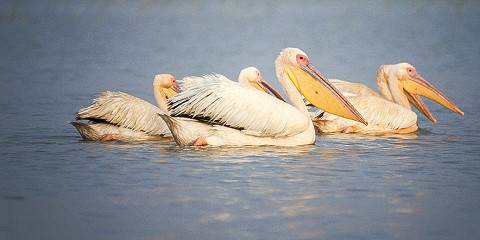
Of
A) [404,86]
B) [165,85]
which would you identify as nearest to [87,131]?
[165,85]

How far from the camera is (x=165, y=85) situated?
9.70m

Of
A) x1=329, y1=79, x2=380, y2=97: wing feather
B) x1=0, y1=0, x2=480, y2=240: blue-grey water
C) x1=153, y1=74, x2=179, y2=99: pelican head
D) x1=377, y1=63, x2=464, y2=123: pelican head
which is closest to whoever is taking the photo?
x1=0, y1=0, x2=480, y2=240: blue-grey water

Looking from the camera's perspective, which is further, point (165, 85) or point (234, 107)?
point (165, 85)

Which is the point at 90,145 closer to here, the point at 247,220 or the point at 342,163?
the point at 342,163

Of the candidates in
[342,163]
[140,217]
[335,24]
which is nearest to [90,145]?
[342,163]

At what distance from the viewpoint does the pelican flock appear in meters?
8.23

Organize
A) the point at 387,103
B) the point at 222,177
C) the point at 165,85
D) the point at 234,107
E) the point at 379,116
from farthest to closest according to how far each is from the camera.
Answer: the point at 387,103 < the point at 379,116 < the point at 165,85 < the point at 234,107 < the point at 222,177

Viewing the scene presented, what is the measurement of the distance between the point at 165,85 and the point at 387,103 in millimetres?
1964

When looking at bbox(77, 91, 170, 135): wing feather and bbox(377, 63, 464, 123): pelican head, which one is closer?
bbox(77, 91, 170, 135): wing feather

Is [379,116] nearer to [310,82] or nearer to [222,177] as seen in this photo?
[310,82]

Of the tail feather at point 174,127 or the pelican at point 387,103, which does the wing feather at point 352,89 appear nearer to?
the pelican at point 387,103

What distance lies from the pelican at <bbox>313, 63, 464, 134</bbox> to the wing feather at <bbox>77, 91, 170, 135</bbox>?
1489 mm

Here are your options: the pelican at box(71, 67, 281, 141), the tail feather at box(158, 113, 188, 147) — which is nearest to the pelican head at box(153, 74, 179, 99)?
the pelican at box(71, 67, 281, 141)

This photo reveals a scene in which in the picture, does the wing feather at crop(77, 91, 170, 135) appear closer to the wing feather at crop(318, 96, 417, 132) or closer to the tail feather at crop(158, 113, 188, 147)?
the tail feather at crop(158, 113, 188, 147)
